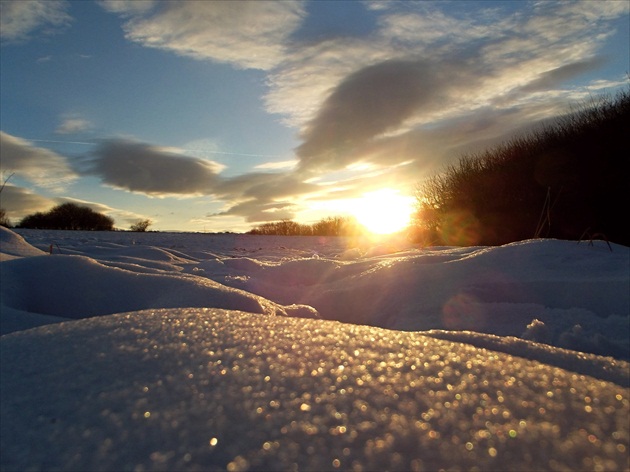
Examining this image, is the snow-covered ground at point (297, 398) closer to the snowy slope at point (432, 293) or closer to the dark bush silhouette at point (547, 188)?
the snowy slope at point (432, 293)

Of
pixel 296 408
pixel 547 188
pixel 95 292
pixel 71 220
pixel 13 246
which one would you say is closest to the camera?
pixel 296 408

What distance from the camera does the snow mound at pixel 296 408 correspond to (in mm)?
462

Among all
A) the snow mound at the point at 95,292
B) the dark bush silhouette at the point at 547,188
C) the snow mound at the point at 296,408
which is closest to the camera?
the snow mound at the point at 296,408

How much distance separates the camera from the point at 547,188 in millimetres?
6059

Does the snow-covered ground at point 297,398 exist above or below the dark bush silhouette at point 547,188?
below

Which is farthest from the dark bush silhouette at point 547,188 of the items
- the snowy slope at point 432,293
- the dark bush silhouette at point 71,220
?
the dark bush silhouette at point 71,220

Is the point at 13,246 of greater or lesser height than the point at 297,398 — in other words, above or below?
above

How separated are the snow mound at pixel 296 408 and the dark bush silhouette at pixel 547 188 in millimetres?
3976

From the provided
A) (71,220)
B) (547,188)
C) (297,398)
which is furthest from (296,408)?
(71,220)

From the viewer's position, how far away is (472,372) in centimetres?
65

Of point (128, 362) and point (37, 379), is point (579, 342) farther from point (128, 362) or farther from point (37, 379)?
point (37, 379)

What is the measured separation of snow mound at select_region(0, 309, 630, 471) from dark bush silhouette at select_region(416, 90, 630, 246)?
398 centimetres

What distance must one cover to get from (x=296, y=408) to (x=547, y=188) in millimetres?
6493

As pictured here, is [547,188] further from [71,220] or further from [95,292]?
[71,220]
